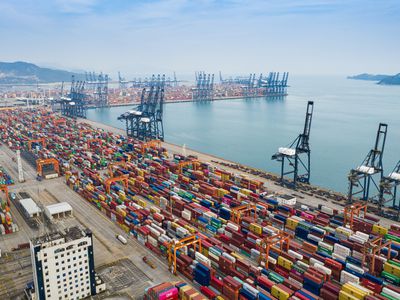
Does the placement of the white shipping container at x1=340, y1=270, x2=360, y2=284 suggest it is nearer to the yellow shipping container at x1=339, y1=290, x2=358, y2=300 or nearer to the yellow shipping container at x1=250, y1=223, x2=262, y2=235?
the yellow shipping container at x1=339, y1=290, x2=358, y2=300

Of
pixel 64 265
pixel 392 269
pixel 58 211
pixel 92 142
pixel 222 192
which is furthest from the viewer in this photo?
pixel 92 142

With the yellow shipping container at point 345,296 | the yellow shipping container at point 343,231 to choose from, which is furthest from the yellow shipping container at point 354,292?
the yellow shipping container at point 343,231

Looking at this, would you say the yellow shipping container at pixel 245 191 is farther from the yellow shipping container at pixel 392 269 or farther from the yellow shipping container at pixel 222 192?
the yellow shipping container at pixel 392 269

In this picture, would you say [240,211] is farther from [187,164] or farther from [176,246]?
[187,164]

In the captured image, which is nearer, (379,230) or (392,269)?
(392,269)

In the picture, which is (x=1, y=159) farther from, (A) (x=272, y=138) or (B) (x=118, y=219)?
(A) (x=272, y=138)

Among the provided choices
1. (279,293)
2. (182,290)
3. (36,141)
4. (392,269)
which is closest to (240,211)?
(279,293)
